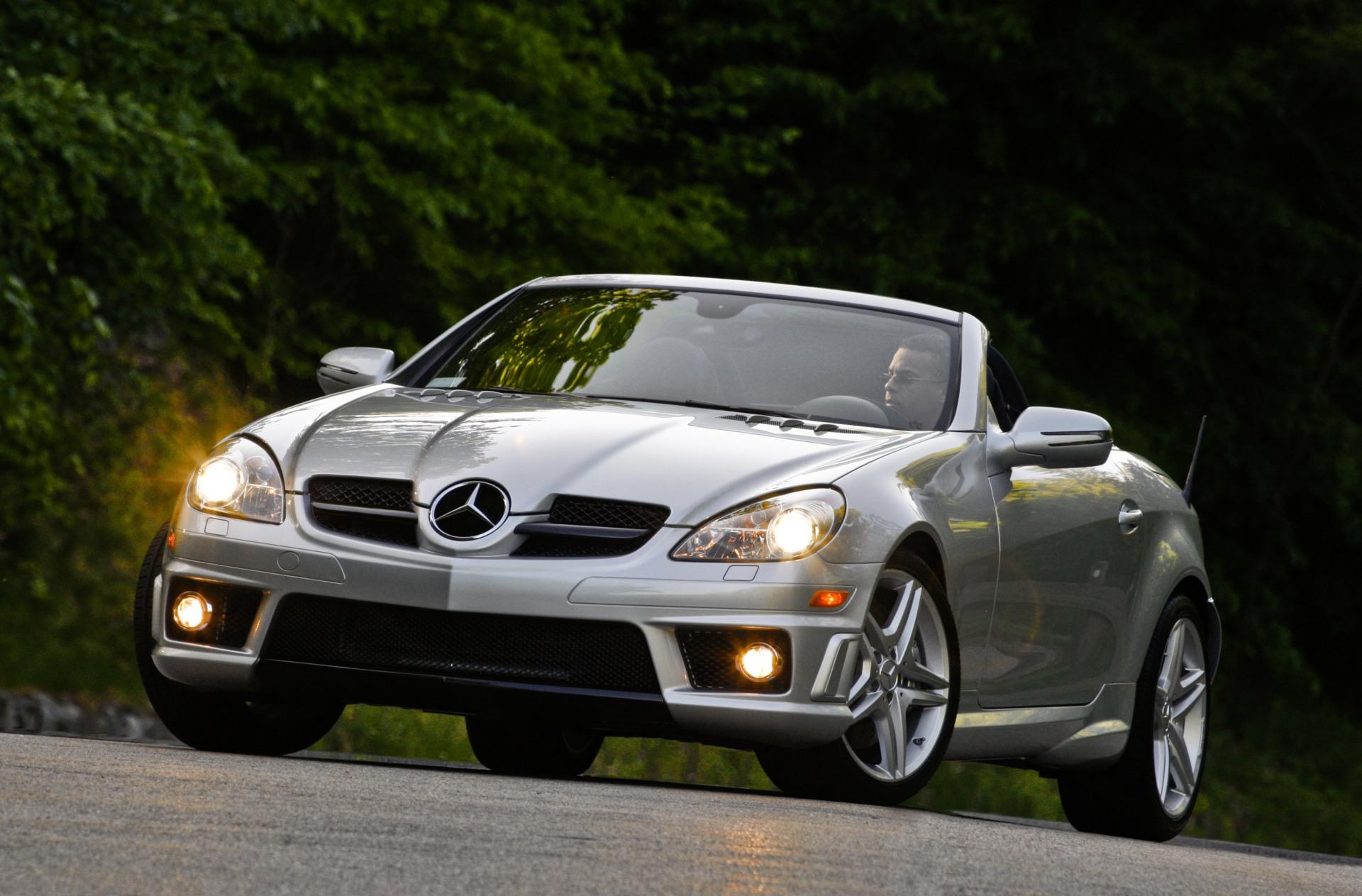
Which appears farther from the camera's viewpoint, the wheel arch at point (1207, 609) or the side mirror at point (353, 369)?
the wheel arch at point (1207, 609)

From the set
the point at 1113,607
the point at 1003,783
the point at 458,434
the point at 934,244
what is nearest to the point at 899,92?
the point at 934,244

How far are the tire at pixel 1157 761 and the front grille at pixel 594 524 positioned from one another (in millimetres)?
2519

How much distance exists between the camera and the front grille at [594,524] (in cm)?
580

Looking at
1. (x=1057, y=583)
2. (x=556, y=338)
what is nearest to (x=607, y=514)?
(x=556, y=338)

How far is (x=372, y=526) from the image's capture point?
5957 mm

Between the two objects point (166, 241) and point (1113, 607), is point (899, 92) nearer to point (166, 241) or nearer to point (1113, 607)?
point (166, 241)

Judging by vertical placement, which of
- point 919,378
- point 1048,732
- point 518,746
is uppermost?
point 919,378

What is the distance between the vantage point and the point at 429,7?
1834 cm

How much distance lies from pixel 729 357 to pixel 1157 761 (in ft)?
6.88

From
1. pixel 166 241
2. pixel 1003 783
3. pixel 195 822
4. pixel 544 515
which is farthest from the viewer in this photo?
pixel 1003 783

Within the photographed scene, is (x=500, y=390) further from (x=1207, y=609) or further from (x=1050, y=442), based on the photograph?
(x=1207, y=609)

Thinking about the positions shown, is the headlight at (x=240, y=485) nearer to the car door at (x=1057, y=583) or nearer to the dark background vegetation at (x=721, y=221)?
the car door at (x=1057, y=583)

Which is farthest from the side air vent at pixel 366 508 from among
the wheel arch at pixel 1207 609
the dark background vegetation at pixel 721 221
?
the dark background vegetation at pixel 721 221

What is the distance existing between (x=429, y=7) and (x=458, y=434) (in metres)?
12.7
